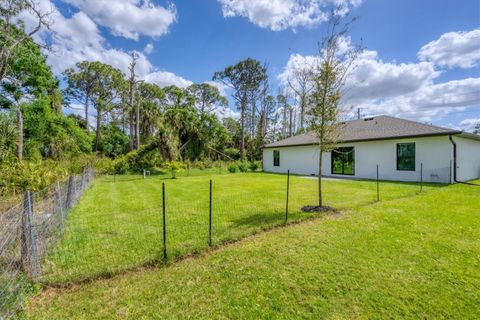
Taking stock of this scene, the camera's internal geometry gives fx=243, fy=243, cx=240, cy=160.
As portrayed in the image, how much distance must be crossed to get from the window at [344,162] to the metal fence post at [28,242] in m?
14.9

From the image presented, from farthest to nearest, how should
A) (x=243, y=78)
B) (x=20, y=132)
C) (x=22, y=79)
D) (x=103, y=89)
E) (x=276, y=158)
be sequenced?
(x=103, y=89)
(x=243, y=78)
(x=276, y=158)
(x=22, y=79)
(x=20, y=132)

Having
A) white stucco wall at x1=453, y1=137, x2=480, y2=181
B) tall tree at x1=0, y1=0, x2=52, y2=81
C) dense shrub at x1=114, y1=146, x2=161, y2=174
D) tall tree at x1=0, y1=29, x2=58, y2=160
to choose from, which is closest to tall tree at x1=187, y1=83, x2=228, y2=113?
dense shrub at x1=114, y1=146, x2=161, y2=174

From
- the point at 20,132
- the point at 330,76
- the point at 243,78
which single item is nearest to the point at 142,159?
the point at 20,132

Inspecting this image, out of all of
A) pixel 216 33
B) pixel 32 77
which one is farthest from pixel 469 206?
pixel 32 77

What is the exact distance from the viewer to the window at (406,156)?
12.7 m

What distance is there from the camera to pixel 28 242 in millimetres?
3225

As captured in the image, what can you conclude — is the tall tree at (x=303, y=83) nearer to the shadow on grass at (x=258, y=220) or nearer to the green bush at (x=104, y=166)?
the shadow on grass at (x=258, y=220)

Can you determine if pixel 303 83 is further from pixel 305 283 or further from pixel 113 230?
pixel 113 230

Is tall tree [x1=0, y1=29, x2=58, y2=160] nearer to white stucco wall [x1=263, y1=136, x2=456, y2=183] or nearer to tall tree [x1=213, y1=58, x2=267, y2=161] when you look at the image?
tall tree [x1=213, y1=58, x2=267, y2=161]

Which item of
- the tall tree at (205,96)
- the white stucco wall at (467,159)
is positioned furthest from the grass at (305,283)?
the tall tree at (205,96)

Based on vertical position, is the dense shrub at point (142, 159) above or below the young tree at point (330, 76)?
below

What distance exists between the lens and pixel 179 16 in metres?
12.1

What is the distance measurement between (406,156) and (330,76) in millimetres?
9285

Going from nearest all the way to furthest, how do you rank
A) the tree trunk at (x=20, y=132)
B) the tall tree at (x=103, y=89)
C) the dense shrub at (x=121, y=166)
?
1. the tree trunk at (x=20, y=132)
2. the dense shrub at (x=121, y=166)
3. the tall tree at (x=103, y=89)
